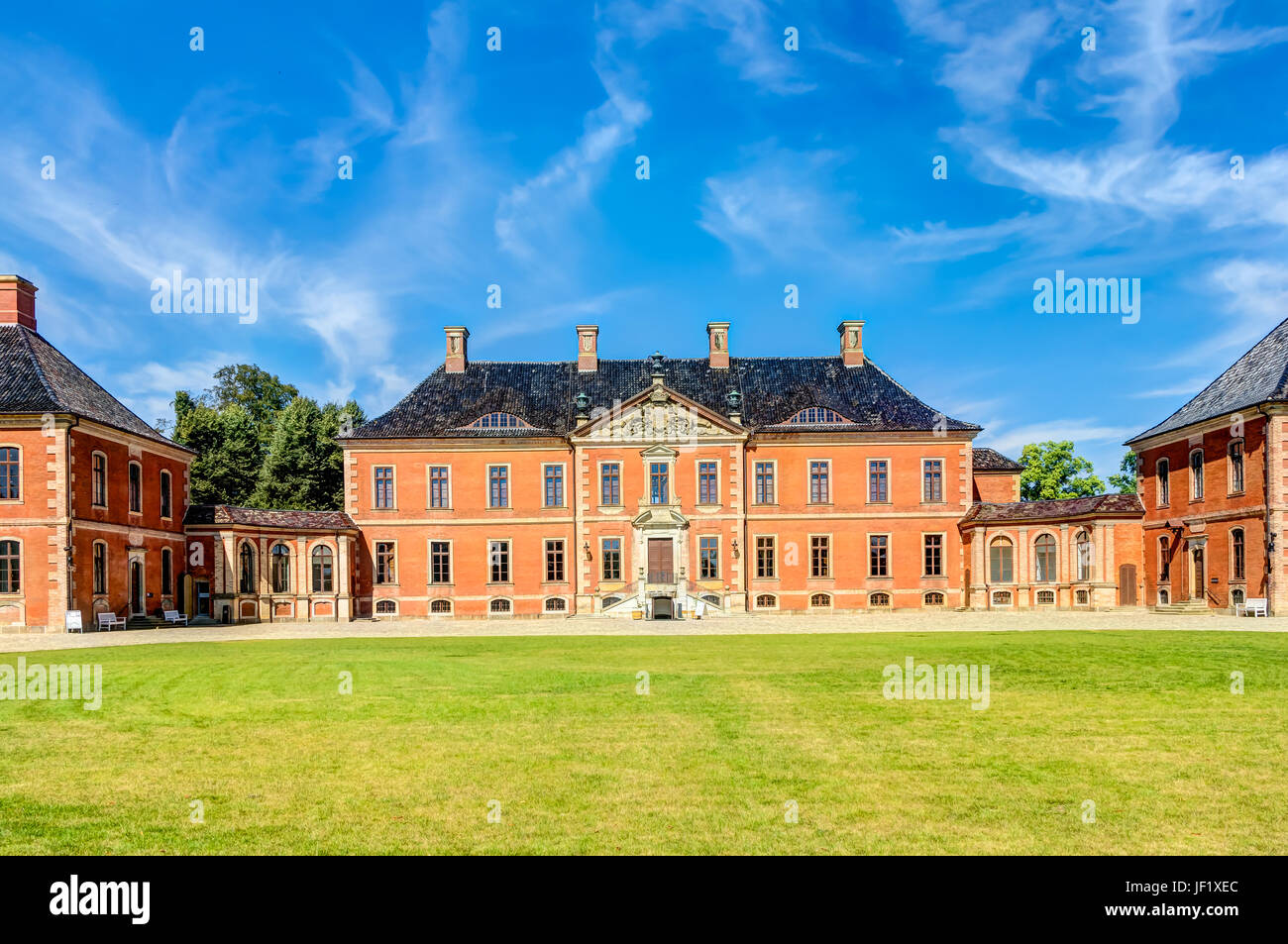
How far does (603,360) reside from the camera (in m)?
47.1

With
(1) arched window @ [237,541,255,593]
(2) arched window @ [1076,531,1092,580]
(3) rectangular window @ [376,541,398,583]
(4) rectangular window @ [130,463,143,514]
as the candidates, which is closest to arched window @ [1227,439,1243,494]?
(2) arched window @ [1076,531,1092,580]

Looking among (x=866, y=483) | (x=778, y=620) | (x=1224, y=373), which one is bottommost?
(x=778, y=620)

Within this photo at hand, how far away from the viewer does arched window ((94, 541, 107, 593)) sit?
108 ft

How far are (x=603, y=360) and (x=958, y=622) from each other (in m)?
23.4

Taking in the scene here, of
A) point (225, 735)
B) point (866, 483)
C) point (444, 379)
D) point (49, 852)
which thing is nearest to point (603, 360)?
point (444, 379)

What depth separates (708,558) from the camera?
41.9 m

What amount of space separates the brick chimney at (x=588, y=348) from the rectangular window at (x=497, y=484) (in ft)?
24.2

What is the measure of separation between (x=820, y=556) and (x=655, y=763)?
35.2m

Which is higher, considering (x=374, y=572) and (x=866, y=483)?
(x=866, y=483)

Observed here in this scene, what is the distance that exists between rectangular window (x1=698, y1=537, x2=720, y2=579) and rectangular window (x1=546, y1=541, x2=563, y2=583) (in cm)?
686

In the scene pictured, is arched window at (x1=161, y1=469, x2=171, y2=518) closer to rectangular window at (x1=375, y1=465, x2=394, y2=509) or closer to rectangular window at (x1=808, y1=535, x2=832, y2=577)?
rectangular window at (x1=375, y1=465, x2=394, y2=509)

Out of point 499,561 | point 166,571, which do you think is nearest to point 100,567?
point 166,571

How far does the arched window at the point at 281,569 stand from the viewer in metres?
39.6
